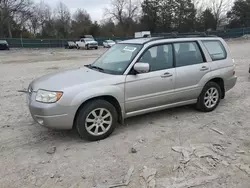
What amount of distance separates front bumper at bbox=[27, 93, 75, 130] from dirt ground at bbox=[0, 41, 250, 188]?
0.38 meters

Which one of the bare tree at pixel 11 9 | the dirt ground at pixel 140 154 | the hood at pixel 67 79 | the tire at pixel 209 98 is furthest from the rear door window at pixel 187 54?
the bare tree at pixel 11 9

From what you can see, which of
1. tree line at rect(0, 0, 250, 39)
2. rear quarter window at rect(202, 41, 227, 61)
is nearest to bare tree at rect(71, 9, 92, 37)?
tree line at rect(0, 0, 250, 39)

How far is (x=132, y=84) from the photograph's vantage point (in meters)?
4.48

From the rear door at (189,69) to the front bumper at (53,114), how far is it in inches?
85.4

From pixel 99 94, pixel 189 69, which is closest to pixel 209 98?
pixel 189 69

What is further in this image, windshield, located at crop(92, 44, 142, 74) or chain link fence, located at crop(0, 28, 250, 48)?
chain link fence, located at crop(0, 28, 250, 48)

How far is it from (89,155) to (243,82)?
21.5 feet

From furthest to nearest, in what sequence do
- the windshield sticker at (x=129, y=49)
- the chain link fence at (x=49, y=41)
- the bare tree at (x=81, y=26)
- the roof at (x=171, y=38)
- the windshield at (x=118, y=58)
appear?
the bare tree at (x=81, y=26) < the chain link fence at (x=49, y=41) < the roof at (x=171, y=38) < the windshield sticker at (x=129, y=49) < the windshield at (x=118, y=58)

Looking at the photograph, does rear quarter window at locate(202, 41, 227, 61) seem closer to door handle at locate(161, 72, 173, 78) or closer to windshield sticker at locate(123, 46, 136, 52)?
door handle at locate(161, 72, 173, 78)

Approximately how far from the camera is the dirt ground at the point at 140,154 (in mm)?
3193

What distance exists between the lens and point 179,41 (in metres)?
5.17

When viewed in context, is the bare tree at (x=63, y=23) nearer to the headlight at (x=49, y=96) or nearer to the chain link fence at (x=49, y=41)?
the chain link fence at (x=49, y=41)

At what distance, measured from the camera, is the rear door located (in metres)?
5.06

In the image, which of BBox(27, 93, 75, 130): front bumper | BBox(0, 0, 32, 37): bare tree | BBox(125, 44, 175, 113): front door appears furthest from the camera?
BBox(0, 0, 32, 37): bare tree
